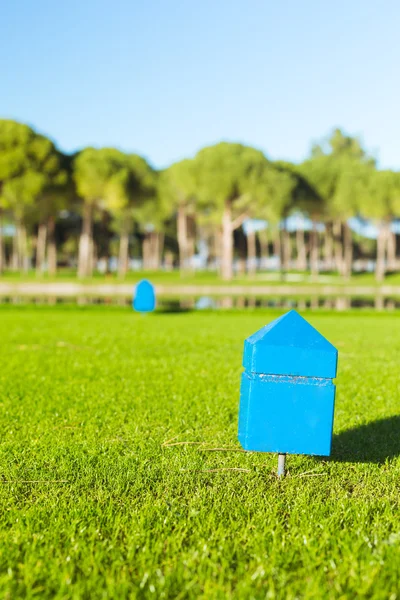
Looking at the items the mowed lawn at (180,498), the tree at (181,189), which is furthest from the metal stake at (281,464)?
the tree at (181,189)

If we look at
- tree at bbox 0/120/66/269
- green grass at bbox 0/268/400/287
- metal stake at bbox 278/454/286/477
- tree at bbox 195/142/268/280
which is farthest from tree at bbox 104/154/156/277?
metal stake at bbox 278/454/286/477

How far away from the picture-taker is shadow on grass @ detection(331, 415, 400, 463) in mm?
5594

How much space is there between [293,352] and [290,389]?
31cm

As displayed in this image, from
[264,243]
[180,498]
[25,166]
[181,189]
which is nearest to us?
[180,498]

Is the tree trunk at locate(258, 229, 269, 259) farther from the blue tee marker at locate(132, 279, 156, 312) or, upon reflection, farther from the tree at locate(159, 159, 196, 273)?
the blue tee marker at locate(132, 279, 156, 312)

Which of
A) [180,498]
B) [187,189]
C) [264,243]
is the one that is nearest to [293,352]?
[180,498]

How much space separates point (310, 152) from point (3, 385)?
84.2m

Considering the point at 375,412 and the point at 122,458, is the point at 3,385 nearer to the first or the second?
the point at 122,458

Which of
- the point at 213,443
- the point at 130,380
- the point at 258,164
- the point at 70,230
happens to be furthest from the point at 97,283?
the point at 213,443

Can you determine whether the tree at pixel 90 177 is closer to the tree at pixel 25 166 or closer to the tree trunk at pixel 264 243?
the tree at pixel 25 166

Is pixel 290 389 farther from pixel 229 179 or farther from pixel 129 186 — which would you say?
pixel 129 186

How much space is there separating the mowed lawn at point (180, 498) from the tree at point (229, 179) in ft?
168

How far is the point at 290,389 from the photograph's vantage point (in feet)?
15.4

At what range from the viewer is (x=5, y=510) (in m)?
4.19
